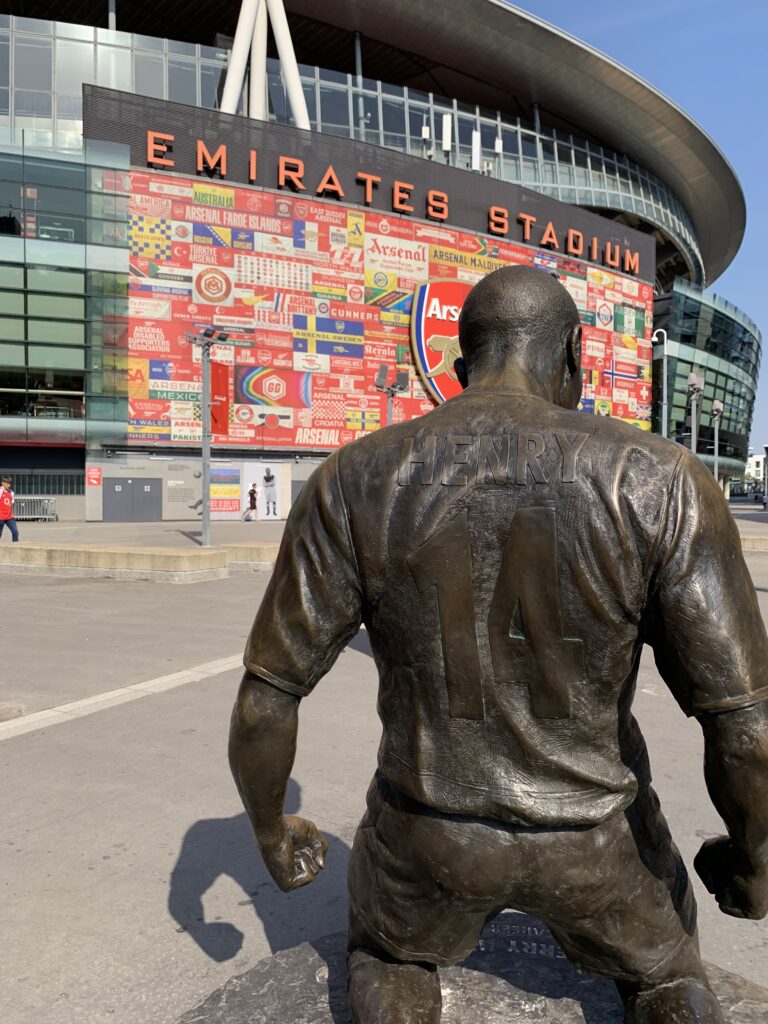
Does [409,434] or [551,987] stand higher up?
[409,434]

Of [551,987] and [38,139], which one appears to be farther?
[38,139]

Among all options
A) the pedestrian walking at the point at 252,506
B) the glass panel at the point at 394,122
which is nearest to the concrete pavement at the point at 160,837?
the pedestrian walking at the point at 252,506

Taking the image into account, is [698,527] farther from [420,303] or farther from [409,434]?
[420,303]

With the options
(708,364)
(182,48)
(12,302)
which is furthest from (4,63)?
(708,364)

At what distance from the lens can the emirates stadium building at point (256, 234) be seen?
3028 centimetres

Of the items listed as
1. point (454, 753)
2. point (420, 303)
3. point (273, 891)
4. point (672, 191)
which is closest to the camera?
point (454, 753)

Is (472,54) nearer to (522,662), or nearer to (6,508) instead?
(6,508)

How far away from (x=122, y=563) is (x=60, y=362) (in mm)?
21131

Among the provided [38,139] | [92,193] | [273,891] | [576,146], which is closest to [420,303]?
[92,193]

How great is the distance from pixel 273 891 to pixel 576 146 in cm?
5435

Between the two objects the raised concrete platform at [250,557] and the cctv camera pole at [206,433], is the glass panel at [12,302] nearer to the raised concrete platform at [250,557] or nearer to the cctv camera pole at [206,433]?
the cctv camera pole at [206,433]

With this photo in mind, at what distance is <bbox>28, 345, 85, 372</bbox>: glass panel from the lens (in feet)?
99.8

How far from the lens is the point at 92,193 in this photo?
30359 mm

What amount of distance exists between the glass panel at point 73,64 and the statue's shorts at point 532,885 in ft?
133
